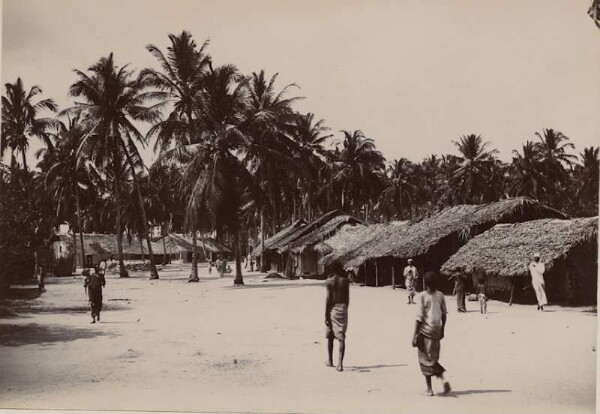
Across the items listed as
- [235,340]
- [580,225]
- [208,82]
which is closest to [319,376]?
[235,340]

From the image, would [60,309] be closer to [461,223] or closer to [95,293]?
[95,293]

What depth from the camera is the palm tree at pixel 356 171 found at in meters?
27.3

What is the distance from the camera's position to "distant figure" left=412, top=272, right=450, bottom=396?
611 cm

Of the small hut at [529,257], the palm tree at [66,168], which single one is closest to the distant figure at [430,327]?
the small hut at [529,257]

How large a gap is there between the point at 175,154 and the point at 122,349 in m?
8.91

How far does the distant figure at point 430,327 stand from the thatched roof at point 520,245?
502 cm

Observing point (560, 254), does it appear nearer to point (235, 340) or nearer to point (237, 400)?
point (235, 340)

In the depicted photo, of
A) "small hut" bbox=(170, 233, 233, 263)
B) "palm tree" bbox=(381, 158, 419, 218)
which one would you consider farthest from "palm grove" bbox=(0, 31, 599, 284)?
"small hut" bbox=(170, 233, 233, 263)

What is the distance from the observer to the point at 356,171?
93.0ft

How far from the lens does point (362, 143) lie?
86.9 ft

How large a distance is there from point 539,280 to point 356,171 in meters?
17.3

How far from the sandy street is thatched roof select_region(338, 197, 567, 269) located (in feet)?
20.1

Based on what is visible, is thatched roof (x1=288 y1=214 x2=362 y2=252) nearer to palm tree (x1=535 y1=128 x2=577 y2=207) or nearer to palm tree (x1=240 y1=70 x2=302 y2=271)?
palm tree (x1=240 y1=70 x2=302 y2=271)

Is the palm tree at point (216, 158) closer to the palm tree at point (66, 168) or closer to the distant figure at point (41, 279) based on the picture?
the palm tree at point (66, 168)
